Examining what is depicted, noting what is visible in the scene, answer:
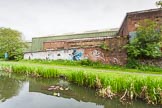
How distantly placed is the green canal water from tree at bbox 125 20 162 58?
1135 cm

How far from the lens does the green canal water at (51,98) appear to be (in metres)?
11.1

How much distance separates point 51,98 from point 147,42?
15473 mm

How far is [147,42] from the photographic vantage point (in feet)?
81.9

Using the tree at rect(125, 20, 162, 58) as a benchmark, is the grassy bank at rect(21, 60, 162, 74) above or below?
below

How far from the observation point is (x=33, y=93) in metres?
13.9

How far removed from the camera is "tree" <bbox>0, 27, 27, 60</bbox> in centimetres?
3825

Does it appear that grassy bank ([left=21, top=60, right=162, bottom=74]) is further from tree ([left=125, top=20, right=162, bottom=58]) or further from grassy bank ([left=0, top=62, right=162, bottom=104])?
grassy bank ([left=0, top=62, right=162, bottom=104])

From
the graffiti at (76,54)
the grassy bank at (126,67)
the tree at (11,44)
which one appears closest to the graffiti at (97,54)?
the grassy bank at (126,67)

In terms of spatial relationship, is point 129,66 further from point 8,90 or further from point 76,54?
point 8,90

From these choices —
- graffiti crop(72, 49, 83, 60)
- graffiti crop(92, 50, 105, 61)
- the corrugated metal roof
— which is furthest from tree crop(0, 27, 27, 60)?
graffiti crop(92, 50, 105, 61)

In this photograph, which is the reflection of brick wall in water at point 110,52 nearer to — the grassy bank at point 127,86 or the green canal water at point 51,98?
the green canal water at point 51,98

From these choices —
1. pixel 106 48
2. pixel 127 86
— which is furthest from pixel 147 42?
pixel 127 86

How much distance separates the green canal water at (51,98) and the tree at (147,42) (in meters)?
11.4

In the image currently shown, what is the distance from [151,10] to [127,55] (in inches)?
285
